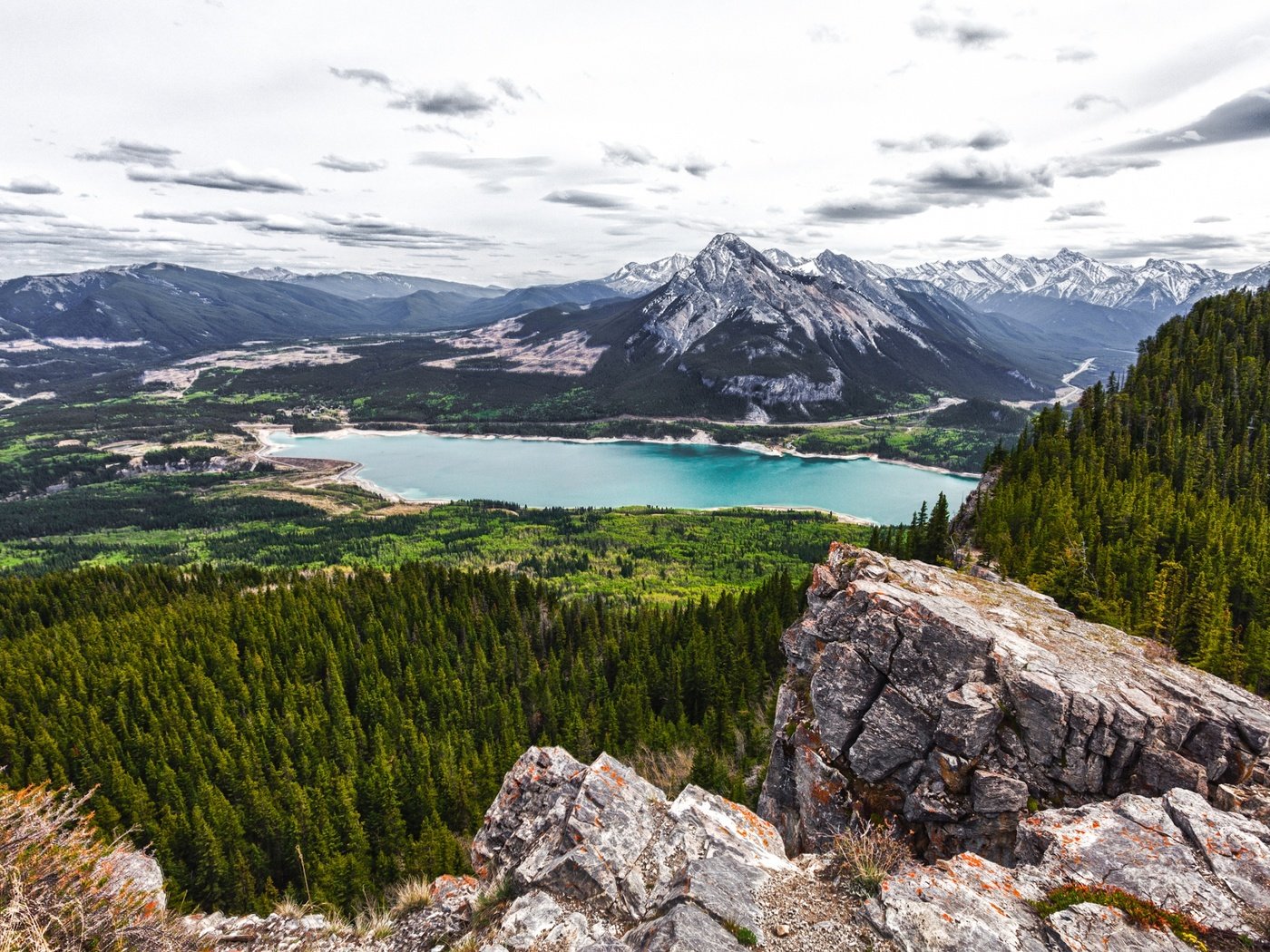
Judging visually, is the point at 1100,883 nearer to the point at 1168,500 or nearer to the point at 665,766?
the point at 665,766

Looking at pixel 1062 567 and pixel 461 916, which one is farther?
pixel 1062 567

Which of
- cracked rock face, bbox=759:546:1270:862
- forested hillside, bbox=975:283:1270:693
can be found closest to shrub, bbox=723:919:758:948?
cracked rock face, bbox=759:546:1270:862

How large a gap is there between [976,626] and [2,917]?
2680 cm

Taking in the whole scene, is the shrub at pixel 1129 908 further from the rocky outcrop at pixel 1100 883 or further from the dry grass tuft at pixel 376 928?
the dry grass tuft at pixel 376 928

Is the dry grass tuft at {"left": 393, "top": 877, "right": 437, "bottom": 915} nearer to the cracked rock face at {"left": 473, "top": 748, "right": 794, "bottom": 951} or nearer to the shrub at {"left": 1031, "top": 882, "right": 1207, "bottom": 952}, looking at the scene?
the cracked rock face at {"left": 473, "top": 748, "right": 794, "bottom": 951}

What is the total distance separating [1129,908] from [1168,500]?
52043 mm

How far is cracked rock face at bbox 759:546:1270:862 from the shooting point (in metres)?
19.8

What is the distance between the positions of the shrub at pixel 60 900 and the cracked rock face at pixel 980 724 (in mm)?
20654

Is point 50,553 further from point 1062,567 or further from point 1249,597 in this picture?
point 1249,597

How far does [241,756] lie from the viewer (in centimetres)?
4403

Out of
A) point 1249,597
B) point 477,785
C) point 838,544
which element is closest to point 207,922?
point 477,785

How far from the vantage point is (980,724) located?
2095 centimetres

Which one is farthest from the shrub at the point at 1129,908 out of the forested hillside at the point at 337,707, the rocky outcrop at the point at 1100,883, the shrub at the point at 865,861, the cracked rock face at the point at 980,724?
the forested hillside at the point at 337,707

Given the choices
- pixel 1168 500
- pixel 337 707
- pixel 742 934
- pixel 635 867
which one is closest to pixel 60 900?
pixel 635 867
